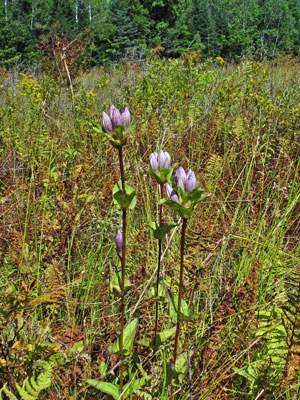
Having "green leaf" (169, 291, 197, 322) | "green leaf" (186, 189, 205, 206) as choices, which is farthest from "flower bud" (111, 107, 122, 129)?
"green leaf" (169, 291, 197, 322)

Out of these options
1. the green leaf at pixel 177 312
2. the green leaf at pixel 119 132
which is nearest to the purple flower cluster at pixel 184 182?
the green leaf at pixel 119 132

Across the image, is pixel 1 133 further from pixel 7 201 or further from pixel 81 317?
pixel 81 317

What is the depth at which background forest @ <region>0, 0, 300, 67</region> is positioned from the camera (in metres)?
21.5

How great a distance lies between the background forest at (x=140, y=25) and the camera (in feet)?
70.4

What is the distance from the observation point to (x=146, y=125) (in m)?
2.31

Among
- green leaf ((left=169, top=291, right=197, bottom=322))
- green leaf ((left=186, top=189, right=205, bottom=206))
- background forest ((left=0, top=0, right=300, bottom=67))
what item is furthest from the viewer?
background forest ((left=0, top=0, right=300, bottom=67))

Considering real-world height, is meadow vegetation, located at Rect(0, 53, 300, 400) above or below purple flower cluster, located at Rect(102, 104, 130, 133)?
below

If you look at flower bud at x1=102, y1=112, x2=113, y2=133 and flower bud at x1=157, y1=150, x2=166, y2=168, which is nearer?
flower bud at x1=102, y1=112, x2=113, y2=133

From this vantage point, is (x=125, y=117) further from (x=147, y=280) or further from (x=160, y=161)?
Result: (x=147, y=280)

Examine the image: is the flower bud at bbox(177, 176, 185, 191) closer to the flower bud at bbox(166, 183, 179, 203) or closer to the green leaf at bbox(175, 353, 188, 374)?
the flower bud at bbox(166, 183, 179, 203)

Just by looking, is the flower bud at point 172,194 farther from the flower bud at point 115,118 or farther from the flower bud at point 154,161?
the flower bud at point 115,118

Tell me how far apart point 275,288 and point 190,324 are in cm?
32

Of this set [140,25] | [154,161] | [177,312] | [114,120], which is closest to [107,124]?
Result: [114,120]

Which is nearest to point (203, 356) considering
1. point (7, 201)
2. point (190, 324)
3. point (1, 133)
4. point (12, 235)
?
point (190, 324)
